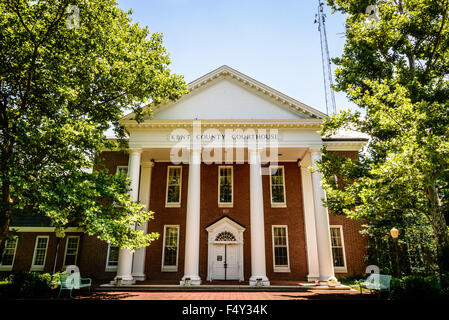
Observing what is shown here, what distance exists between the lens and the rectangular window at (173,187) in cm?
2030

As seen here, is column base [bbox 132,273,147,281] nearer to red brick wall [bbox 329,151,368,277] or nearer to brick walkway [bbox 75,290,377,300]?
brick walkway [bbox 75,290,377,300]

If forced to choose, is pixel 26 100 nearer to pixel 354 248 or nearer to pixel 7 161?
pixel 7 161

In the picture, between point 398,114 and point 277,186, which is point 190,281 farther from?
point 398,114

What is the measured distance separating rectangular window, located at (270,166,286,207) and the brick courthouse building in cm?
8

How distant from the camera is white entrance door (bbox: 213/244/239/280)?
18438 millimetres

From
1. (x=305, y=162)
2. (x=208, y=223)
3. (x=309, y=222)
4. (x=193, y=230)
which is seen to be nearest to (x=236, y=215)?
(x=208, y=223)

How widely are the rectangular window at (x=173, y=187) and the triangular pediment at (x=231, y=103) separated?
4.98m

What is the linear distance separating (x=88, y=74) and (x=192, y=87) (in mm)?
6832

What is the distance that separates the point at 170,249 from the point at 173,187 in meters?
4.50

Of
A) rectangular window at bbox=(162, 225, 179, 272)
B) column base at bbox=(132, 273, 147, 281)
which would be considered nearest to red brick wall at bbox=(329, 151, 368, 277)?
rectangular window at bbox=(162, 225, 179, 272)

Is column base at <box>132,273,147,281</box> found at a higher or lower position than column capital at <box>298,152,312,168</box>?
lower

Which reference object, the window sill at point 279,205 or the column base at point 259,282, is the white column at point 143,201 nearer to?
the column base at point 259,282

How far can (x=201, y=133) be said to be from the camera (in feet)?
56.1
